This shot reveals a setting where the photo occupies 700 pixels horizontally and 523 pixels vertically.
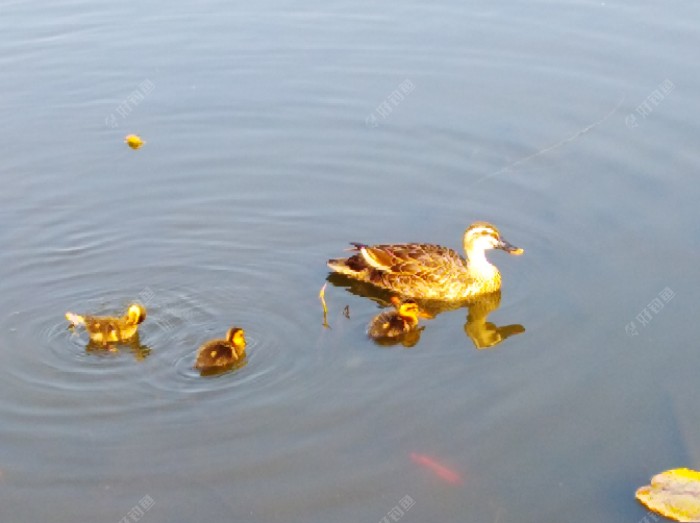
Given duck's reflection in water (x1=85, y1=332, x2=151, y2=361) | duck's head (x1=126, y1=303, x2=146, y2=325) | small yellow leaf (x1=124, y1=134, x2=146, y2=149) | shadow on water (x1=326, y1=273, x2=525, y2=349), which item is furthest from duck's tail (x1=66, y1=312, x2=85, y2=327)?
small yellow leaf (x1=124, y1=134, x2=146, y2=149)

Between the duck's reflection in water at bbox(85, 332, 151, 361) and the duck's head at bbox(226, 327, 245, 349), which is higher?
the duck's reflection in water at bbox(85, 332, 151, 361)

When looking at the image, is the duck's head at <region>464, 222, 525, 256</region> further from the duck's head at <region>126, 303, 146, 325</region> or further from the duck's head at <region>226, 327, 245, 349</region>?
the duck's head at <region>126, 303, 146, 325</region>

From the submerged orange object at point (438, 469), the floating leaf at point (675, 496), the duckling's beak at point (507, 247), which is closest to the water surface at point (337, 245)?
the submerged orange object at point (438, 469)

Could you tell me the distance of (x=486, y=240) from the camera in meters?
10.4

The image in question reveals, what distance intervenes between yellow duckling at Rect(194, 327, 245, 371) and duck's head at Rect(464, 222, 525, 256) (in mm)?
2754

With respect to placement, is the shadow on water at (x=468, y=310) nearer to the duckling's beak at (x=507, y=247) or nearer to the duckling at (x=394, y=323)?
the duckling at (x=394, y=323)

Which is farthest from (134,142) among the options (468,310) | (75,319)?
(468,310)

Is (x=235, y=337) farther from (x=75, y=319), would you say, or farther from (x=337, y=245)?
(x=337, y=245)

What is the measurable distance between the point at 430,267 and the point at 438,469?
130 inches

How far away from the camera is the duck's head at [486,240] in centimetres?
1038

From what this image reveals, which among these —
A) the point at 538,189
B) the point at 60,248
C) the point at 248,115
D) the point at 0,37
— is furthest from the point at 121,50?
the point at 538,189

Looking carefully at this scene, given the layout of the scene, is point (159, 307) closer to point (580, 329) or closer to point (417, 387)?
point (417, 387)

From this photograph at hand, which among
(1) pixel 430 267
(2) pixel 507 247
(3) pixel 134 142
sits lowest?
(2) pixel 507 247

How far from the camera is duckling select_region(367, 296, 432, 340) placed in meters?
9.28
